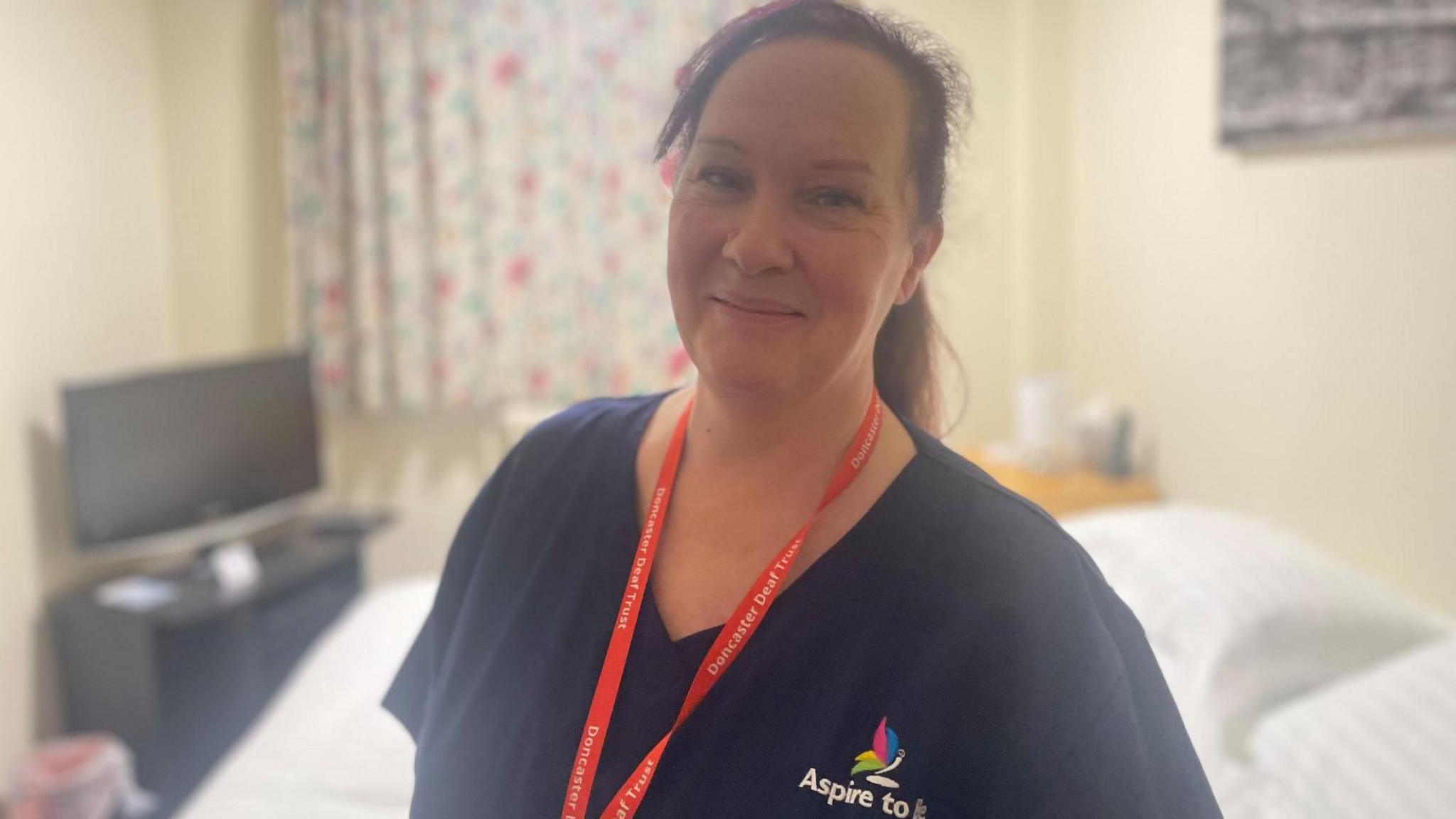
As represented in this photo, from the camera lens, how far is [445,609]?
0.55 m

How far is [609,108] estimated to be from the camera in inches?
78.0

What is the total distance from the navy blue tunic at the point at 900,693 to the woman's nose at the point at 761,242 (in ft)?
0.42

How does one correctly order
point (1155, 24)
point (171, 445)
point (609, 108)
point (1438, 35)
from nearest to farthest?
1. point (1438, 35)
2. point (1155, 24)
3. point (609, 108)
4. point (171, 445)

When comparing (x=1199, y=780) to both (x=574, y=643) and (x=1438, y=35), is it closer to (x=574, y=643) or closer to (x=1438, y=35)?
(x=574, y=643)

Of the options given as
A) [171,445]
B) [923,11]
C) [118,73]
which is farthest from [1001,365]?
[118,73]

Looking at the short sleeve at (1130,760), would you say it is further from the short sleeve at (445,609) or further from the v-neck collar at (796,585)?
the short sleeve at (445,609)

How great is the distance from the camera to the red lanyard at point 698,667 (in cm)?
43

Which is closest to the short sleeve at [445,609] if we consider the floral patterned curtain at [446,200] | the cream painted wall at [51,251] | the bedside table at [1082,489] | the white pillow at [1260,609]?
the bedside table at [1082,489]

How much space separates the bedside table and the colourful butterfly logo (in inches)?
19.3

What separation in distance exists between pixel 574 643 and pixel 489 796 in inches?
3.5

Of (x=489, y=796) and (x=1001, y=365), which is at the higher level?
(x=1001, y=365)

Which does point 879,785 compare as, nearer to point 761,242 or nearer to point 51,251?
point 761,242

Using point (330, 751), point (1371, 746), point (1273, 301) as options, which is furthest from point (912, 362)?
point (330, 751)

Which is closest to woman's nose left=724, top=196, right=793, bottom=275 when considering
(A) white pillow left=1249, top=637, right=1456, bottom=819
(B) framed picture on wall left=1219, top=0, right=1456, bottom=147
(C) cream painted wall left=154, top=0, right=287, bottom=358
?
(A) white pillow left=1249, top=637, right=1456, bottom=819
